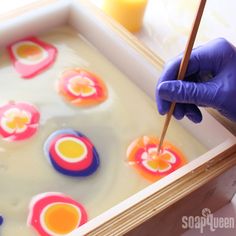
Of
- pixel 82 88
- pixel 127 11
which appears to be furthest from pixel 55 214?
pixel 127 11

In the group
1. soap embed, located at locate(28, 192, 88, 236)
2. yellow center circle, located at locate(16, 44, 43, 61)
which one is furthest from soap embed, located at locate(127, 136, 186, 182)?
yellow center circle, located at locate(16, 44, 43, 61)

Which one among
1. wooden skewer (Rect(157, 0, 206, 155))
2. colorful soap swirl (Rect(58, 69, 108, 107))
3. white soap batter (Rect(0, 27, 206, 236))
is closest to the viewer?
wooden skewer (Rect(157, 0, 206, 155))

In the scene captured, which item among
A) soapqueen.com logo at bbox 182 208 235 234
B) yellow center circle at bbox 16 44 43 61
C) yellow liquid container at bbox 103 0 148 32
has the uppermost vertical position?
yellow liquid container at bbox 103 0 148 32

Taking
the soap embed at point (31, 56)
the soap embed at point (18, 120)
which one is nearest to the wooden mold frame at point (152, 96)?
the soap embed at point (31, 56)

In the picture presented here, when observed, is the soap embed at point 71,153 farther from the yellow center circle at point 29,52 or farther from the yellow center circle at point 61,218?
the yellow center circle at point 29,52

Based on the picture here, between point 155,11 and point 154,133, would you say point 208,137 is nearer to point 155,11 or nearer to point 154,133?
point 154,133

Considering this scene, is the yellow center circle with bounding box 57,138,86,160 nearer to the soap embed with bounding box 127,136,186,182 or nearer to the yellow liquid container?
the soap embed with bounding box 127,136,186,182

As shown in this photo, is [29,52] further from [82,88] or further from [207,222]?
[207,222]
